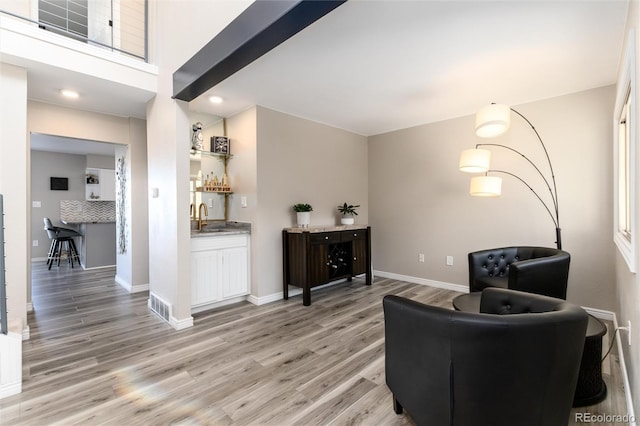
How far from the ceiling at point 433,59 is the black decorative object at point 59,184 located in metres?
5.44

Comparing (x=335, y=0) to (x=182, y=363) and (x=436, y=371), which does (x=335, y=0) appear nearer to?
(x=436, y=371)

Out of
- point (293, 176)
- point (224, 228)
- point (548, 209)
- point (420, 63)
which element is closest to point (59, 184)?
point (224, 228)

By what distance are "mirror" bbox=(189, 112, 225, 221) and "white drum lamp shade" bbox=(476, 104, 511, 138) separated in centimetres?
315

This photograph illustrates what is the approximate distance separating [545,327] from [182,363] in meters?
2.31

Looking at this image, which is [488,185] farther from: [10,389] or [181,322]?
[10,389]

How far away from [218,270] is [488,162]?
10.4 ft

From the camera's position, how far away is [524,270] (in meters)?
2.48

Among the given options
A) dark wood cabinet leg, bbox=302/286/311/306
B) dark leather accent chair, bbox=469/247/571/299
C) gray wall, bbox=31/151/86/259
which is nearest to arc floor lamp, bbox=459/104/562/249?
dark leather accent chair, bbox=469/247/571/299

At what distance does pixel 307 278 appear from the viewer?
11.8ft

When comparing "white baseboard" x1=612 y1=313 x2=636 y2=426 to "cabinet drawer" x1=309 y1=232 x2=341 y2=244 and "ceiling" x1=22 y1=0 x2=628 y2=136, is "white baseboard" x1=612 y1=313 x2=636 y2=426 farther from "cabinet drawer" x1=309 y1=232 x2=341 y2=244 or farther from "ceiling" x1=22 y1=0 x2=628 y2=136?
"cabinet drawer" x1=309 y1=232 x2=341 y2=244

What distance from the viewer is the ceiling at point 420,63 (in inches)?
77.6

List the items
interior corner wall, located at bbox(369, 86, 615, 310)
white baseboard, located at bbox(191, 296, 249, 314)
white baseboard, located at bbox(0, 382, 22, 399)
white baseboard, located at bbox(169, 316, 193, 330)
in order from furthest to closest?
white baseboard, located at bbox(191, 296, 249, 314) < interior corner wall, located at bbox(369, 86, 615, 310) < white baseboard, located at bbox(169, 316, 193, 330) < white baseboard, located at bbox(0, 382, 22, 399)

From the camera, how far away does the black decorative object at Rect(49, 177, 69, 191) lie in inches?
264

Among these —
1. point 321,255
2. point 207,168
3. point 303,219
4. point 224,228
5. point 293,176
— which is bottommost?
point 321,255
